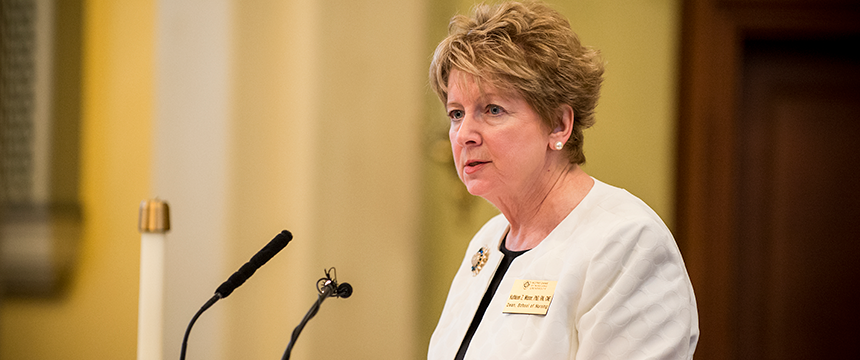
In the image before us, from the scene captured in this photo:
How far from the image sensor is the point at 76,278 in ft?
8.72

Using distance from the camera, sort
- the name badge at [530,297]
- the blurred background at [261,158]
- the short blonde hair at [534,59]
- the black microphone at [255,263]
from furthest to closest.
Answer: the blurred background at [261,158]
the short blonde hair at [534,59]
the name badge at [530,297]
the black microphone at [255,263]

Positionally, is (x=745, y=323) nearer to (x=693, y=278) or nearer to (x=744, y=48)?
(x=693, y=278)

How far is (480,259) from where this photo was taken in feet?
5.23

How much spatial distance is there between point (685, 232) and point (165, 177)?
205cm

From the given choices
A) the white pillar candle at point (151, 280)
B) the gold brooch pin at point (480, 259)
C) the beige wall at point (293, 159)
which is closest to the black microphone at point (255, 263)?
the white pillar candle at point (151, 280)

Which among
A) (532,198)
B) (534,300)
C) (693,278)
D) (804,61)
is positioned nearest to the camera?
(534,300)

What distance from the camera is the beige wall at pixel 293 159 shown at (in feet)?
8.69

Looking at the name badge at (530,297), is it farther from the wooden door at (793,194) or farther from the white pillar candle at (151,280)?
the wooden door at (793,194)

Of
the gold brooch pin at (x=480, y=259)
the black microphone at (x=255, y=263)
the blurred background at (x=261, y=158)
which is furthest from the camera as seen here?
the blurred background at (x=261, y=158)

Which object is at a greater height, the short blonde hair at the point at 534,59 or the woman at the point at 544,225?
the short blonde hair at the point at 534,59

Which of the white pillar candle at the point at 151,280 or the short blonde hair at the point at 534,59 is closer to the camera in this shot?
the white pillar candle at the point at 151,280

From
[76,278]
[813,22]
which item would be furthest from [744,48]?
[76,278]

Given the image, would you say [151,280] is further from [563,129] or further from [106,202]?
[106,202]

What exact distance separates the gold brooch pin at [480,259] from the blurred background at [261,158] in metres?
1.05
